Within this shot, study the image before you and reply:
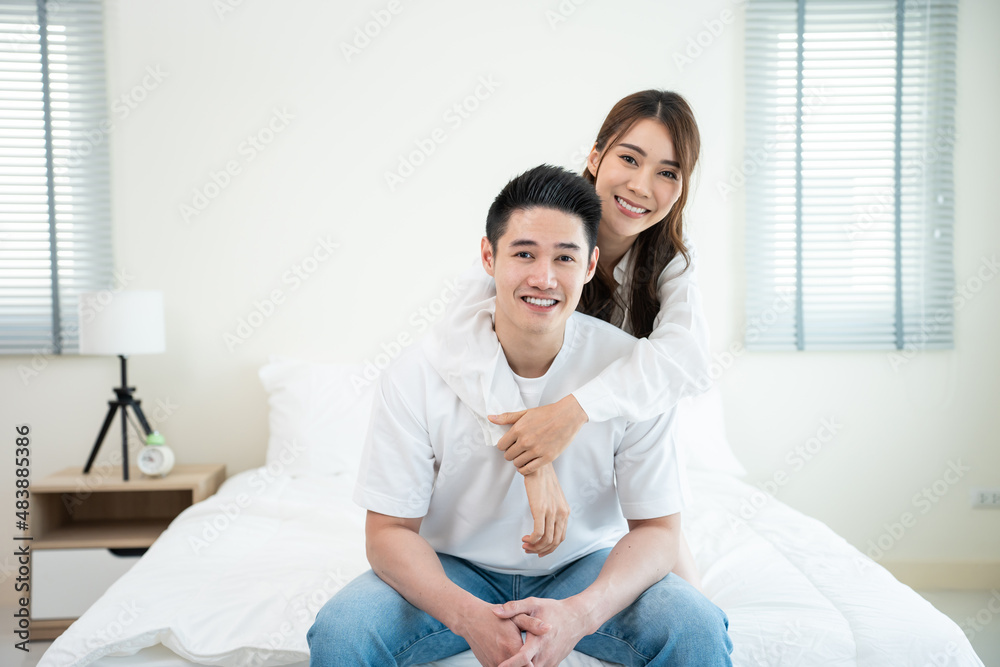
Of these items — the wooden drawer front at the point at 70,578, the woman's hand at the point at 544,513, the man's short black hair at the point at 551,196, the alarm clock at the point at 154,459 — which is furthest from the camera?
the alarm clock at the point at 154,459

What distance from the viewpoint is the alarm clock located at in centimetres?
269

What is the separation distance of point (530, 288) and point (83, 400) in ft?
8.22

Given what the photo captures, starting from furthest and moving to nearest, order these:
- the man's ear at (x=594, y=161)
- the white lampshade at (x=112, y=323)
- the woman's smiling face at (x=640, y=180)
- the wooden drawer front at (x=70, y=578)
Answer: the white lampshade at (x=112, y=323) → the wooden drawer front at (x=70, y=578) → the man's ear at (x=594, y=161) → the woman's smiling face at (x=640, y=180)

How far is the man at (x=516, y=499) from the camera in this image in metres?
1.20

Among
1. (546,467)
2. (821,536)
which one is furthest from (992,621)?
(546,467)

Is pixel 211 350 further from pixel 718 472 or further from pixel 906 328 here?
pixel 906 328

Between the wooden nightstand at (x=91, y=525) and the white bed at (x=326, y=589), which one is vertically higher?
the white bed at (x=326, y=589)

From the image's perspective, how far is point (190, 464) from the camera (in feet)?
9.89

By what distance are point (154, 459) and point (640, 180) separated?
7.18ft

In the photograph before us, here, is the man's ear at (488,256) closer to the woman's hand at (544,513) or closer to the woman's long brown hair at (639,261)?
the woman's long brown hair at (639,261)

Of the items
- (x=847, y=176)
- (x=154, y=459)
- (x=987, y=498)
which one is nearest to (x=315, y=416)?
(x=154, y=459)

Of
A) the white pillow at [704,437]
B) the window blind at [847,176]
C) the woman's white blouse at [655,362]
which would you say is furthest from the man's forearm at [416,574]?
the window blind at [847,176]

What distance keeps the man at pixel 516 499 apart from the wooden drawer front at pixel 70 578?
1.70m

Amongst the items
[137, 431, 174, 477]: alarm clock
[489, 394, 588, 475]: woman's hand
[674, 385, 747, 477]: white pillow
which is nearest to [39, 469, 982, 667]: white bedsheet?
[489, 394, 588, 475]: woman's hand
